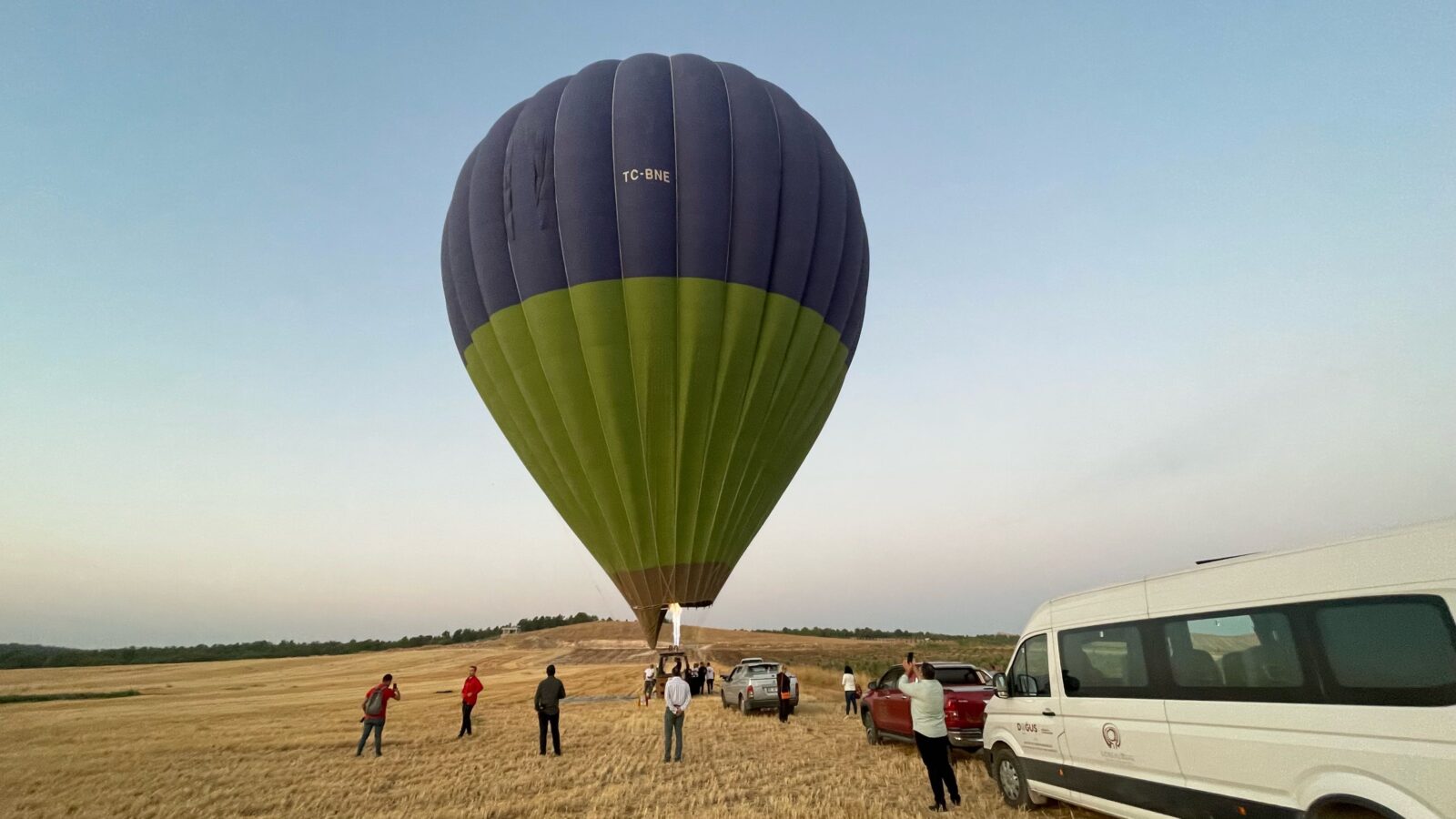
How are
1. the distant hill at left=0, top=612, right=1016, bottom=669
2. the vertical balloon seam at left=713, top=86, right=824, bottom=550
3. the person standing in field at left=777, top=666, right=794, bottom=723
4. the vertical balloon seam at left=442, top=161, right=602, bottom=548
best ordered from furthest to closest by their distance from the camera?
the distant hill at left=0, top=612, right=1016, bottom=669
the vertical balloon seam at left=442, top=161, right=602, bottom=548
the vertical balloon seam at left=713, top=86, right=824, bottom=550
the person standing in field at left=777, top=666, right=794, bottom=723

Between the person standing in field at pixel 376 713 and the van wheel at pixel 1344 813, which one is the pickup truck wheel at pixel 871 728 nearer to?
the person standing in field at pixel 376 713

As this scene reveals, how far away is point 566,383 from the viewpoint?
728 inches

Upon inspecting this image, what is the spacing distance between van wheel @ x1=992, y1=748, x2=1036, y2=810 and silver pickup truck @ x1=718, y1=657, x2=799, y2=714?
966 centimetres

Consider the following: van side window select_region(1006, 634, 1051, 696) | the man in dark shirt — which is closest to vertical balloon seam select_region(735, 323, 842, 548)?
the man in dark shirt

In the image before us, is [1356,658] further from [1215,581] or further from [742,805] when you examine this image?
[742,805]

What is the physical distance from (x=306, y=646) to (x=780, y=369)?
94.7m

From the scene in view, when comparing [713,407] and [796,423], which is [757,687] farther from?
[713,407]

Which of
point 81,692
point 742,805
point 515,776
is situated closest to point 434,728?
point 515,776

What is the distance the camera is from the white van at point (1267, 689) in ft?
14.5

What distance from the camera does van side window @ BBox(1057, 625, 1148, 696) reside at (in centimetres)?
678

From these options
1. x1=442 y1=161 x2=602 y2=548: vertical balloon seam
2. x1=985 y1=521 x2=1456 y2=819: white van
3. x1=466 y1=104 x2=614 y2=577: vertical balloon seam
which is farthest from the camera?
x1=442 y1=161 x2=602 y2=548: vertical balloon seam

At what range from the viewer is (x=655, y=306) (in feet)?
59.7

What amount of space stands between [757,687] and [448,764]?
361 inches

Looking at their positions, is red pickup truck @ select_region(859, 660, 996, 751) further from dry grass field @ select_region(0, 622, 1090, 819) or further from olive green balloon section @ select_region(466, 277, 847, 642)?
olive green balloon section @ select_region(466, 277, 847, 642)
